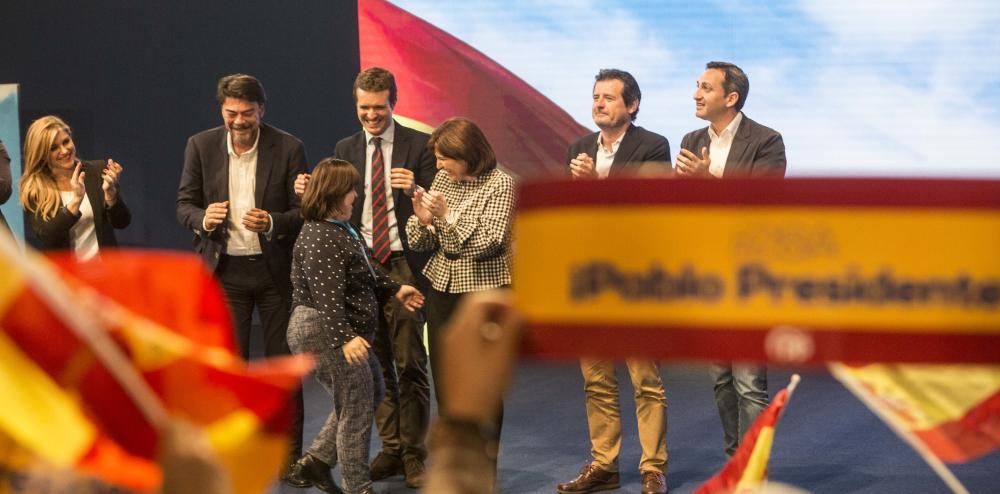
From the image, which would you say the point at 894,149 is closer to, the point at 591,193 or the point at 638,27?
the point at 638,27

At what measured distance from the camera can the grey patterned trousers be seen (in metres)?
4.20

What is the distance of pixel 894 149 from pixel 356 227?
3.14 metres

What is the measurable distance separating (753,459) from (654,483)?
2656 millimetres

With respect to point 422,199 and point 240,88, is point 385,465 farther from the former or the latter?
point 240,88

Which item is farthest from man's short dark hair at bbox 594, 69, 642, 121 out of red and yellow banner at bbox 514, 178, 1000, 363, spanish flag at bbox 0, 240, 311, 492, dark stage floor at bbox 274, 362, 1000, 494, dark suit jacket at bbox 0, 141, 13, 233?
red and yellow banner at bbox 514, 178, 1000, 363

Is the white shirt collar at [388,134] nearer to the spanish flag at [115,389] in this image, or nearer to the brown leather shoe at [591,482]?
the brown leather shoe at [591,482]

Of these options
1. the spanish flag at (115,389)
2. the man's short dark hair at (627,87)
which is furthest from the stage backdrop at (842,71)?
the spanish flag at (115,389)

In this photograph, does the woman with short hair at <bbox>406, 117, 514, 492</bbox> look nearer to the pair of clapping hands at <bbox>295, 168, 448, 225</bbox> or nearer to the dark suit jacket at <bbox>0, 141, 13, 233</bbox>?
the pair of clapping hands at <bbox>295, 168, 448, 225</bbox>

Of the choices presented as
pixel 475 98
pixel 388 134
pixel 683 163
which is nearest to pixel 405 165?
pixel 388 134

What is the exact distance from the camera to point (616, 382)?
463 centimetres

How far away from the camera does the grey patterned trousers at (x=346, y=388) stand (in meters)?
4.20

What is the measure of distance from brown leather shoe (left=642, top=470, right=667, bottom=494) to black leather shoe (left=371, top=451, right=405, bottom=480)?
942 mm

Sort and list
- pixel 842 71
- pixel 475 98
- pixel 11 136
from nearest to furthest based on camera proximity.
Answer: pixel 842 71 < pixel 475 98 < pixel 11 136

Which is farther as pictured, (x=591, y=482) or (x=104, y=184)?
(x=104, y=184)
